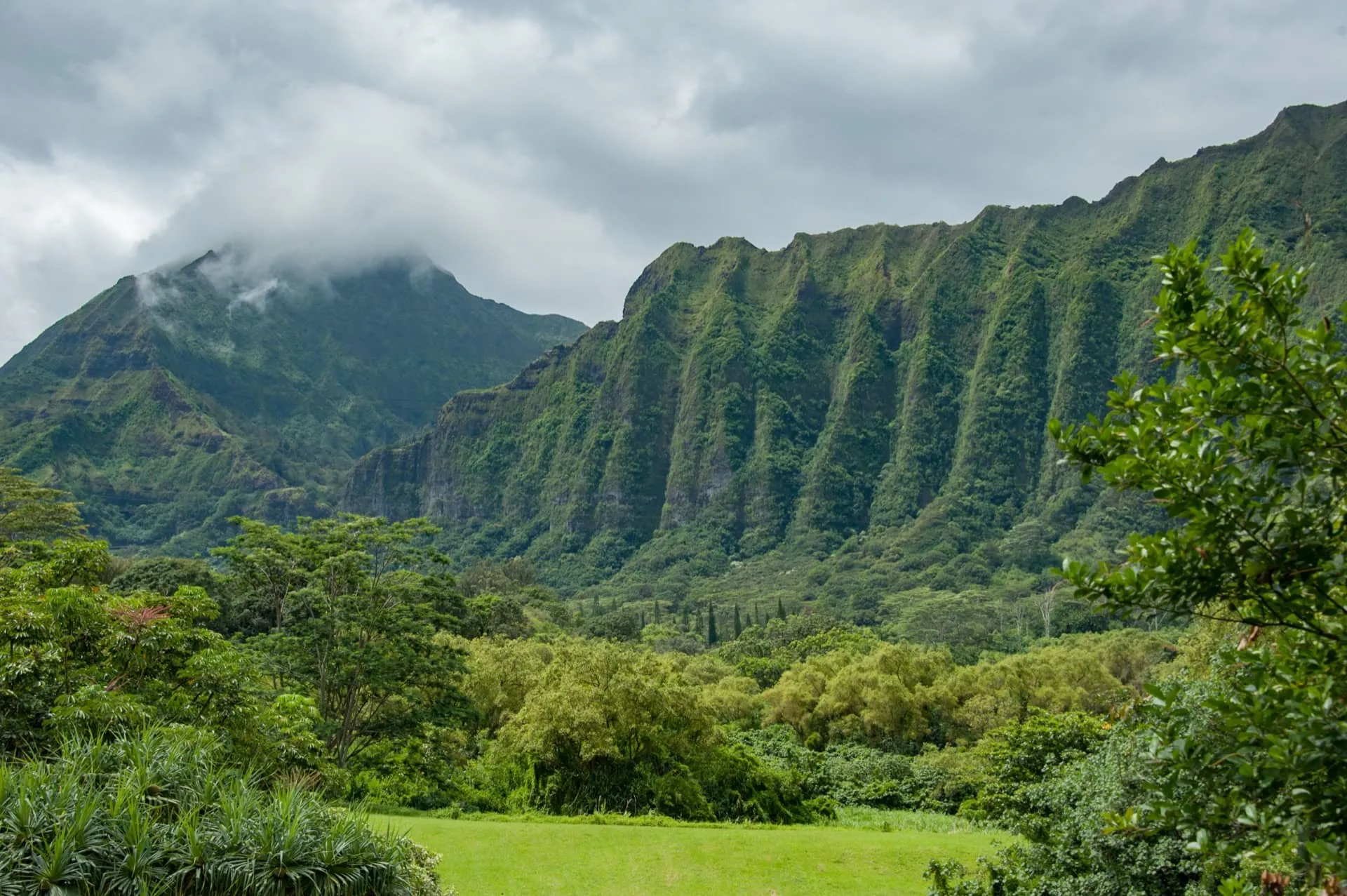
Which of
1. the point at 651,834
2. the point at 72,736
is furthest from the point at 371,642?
the point at 72,736

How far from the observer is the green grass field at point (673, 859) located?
16062 millimetres

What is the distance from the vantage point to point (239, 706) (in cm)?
1234

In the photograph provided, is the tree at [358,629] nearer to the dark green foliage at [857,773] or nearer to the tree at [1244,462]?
the dark green foliage at [857,773]

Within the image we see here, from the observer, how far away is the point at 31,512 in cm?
3819

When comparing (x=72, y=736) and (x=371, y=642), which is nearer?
(x=72, y=736)

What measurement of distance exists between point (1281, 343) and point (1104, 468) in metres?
0.91

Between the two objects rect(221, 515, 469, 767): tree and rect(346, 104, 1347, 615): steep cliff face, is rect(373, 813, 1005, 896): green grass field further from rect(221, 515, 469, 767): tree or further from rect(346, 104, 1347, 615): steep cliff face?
rect(346, 104, 1347, 615): steep cliff face

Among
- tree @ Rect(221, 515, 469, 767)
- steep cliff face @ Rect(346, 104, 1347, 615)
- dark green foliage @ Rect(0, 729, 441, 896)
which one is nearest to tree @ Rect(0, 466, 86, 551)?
tree @ Rect(221, 515, 469, 767)

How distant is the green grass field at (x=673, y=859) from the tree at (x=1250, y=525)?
13622 millimetres

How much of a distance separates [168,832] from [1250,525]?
31.4ft

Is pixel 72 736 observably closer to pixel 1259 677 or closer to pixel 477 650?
pixel 1259 677

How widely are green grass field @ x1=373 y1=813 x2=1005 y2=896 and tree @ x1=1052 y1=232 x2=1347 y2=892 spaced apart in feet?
44.7

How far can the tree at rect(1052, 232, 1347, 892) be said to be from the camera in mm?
3777

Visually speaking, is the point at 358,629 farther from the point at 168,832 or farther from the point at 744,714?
the point at 744,714
